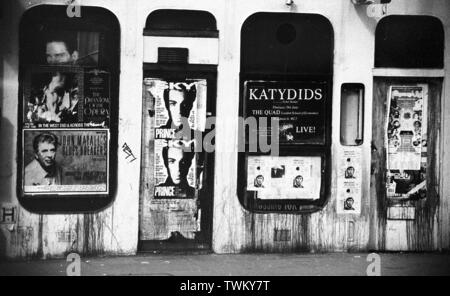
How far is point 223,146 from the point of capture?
9477 mm

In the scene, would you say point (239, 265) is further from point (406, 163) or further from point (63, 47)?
point (63, 47)

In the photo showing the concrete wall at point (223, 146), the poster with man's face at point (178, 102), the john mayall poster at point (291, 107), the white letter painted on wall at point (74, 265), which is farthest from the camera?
the john mayall poster at point (291, 107)

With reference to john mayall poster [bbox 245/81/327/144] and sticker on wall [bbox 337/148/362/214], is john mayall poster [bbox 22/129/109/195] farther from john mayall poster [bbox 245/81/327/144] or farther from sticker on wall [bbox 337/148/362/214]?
sticker on wall [bbox 337/148/362/214]

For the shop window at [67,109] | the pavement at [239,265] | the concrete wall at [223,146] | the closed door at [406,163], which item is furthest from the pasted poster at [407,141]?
the shop window at [67,109]

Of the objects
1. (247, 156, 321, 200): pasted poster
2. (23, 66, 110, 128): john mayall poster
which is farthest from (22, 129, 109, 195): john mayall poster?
(247, 156, 321, 200): pasted poster

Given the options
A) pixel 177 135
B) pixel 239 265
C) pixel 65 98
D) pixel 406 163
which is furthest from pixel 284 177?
pixel 65 98

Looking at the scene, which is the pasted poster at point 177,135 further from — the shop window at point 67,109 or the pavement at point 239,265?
the pavement at point 239,265

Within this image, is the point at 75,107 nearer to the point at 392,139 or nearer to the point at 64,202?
the point at 64,202

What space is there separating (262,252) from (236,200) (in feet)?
2.63

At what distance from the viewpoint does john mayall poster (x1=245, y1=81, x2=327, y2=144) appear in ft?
31.3


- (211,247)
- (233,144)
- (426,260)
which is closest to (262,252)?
(211,247)

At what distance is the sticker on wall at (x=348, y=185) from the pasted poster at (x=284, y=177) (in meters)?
0.31

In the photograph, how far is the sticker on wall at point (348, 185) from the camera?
31.9 ft

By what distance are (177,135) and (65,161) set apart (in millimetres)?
1506
